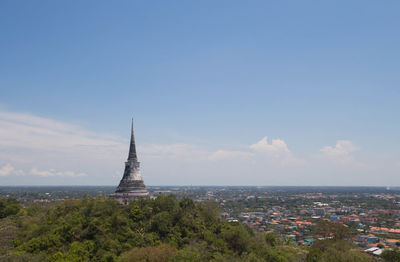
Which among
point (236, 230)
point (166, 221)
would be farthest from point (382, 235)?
point (166, 221)

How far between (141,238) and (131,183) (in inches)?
598

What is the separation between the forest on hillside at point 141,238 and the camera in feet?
85.8

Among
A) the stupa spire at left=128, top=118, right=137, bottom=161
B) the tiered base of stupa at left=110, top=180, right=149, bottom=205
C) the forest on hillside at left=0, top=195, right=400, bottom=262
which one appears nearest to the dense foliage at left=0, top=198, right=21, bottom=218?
the forest on hillside at left=0, top=195, right=400, bottom=262

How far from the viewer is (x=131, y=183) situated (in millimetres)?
43531

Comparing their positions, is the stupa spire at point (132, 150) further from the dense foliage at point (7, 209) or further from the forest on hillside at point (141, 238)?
the dense foliage at point (7, 209)

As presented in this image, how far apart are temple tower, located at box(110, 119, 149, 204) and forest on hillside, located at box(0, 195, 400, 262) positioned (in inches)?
283

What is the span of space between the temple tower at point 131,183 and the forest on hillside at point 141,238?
7.19m

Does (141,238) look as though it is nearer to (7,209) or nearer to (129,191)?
(129,191)

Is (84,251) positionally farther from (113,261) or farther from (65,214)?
(65,214)

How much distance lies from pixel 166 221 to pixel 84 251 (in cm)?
809

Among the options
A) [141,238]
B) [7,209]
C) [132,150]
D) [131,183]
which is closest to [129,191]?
[131,183]

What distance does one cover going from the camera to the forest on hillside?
2614cm

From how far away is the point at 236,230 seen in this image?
30.5m

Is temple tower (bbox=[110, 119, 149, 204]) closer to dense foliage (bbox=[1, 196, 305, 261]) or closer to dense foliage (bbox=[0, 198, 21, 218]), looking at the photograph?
dense foliage (bbox=[1, 196, 305, 261])
